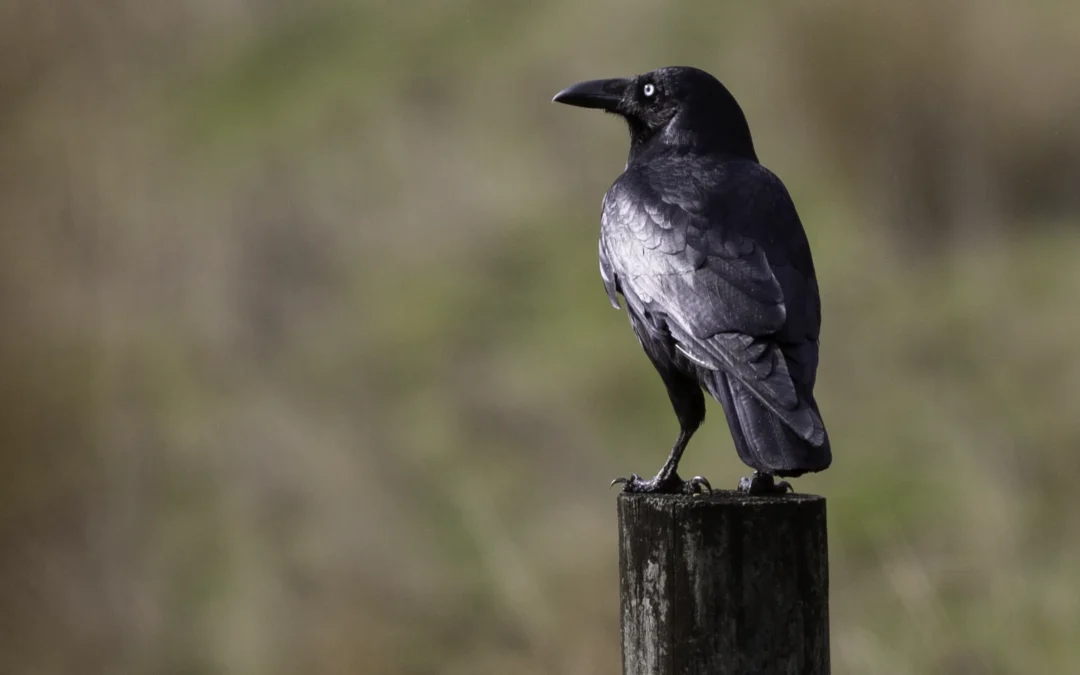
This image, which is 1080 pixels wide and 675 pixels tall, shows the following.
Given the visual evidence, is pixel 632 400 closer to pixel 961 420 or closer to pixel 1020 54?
pixel 961 420

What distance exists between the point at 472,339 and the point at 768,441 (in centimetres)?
828

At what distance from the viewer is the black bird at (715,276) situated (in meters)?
3.67

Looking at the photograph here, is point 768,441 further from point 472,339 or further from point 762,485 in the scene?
point 472,339

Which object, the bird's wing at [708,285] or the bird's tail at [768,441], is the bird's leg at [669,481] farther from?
the bird's tail at [768,441]

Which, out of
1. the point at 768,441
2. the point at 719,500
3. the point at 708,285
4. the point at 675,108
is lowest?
the point at 719,500

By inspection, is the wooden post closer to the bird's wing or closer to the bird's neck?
the bird's wing

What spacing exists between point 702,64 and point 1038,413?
5.14 meters

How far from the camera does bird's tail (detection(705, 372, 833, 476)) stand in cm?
347

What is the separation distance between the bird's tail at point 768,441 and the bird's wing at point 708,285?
3 cm

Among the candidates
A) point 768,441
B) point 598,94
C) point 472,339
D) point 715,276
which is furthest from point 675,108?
point 472,339

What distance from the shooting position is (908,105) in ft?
38.1

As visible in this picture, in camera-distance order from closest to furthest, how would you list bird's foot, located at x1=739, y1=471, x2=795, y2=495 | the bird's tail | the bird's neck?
the bird's tail → bird's foot, located at x1=739, y1=471, x2=795, y2=495 → the bird's neck

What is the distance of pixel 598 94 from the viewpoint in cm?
525

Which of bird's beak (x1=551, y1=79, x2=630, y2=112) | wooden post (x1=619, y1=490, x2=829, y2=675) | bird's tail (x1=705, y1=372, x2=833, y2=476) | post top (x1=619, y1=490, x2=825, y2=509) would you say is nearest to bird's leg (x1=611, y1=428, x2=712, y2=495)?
bird's tail (x1=705, y1=372, x2=833, y2=476)
